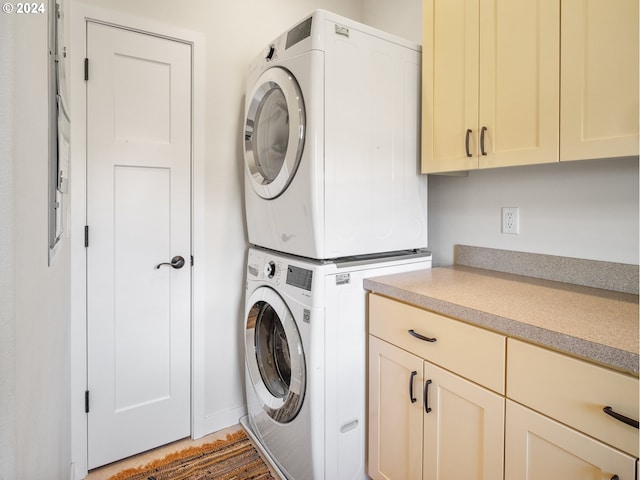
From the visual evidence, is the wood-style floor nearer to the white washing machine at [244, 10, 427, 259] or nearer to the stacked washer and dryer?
the stacked washer and dryer

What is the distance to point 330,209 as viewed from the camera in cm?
148

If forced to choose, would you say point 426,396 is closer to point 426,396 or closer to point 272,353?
point 426,396

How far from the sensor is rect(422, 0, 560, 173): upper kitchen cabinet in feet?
4.10

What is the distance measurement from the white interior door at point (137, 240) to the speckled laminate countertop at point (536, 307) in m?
1.13

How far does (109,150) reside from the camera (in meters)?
1.75

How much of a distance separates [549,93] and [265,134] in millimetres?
1216

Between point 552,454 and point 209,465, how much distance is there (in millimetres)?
1561

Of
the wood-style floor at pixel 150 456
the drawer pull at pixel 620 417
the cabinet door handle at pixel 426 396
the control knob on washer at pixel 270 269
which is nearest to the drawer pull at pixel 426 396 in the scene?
the cabinet door handle at pixel 426 396

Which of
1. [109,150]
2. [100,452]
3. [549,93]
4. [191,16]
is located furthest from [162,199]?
[549,93]

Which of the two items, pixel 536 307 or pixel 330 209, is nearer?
pixel 536 307

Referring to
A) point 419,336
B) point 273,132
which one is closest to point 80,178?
point 273,132

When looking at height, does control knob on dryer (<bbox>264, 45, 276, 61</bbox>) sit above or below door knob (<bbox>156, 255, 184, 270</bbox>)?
above

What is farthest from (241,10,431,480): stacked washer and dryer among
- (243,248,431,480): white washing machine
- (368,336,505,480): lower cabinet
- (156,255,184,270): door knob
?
(156,255,184,270): door knob

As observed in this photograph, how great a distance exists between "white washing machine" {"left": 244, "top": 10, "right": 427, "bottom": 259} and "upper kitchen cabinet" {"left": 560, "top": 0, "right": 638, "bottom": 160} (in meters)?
0.66
